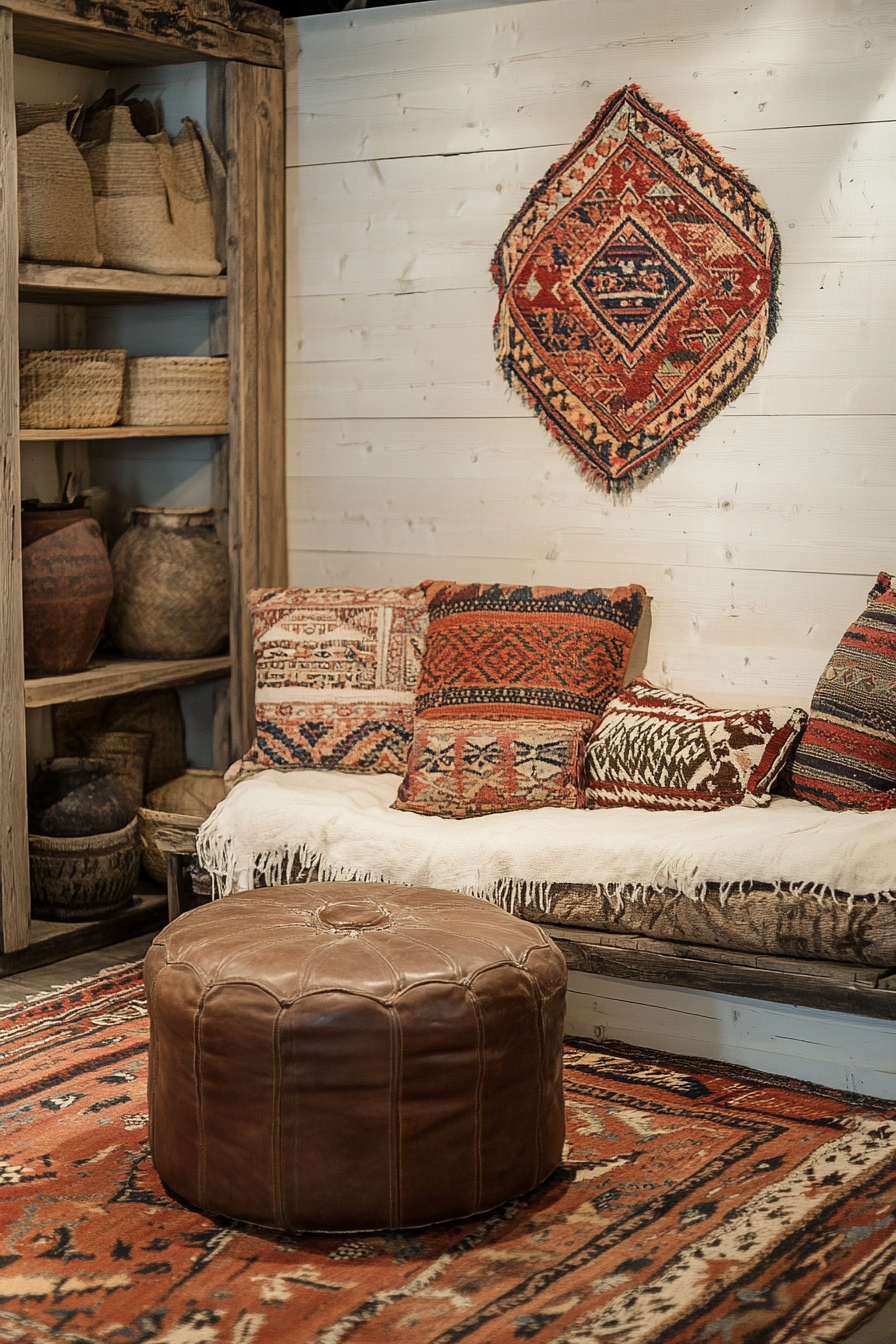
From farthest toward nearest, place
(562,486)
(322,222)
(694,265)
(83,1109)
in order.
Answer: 1. (322,222)
2. (562,486)
3. (694,265)
4. (83,1109)

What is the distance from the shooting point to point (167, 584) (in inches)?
170

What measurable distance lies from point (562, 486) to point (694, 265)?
25.8 inches

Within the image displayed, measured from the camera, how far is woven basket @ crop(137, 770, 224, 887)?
4332 millimetres

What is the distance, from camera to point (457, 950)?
8.44ft

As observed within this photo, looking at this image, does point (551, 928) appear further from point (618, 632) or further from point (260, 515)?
point (260, 515)

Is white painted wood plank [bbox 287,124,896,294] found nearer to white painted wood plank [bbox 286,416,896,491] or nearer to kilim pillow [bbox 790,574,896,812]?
white painted wood plank [bbox 286,416,896,491]

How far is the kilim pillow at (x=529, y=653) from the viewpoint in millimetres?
3746

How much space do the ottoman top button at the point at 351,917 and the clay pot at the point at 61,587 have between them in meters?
1.52

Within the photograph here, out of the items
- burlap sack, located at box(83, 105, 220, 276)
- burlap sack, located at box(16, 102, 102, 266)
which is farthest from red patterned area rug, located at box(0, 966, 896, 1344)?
burlap sack, located at box(83, 105, 220, 276)

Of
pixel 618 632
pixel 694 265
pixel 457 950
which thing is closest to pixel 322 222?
pixel 694 265

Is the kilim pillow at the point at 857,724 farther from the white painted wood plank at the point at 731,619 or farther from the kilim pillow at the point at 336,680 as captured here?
the kilim pillow at the point at 336,680

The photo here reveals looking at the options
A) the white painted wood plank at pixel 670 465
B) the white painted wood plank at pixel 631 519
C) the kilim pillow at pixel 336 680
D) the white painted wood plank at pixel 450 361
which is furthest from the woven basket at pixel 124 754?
the white painted wood plank at pixel 450 361

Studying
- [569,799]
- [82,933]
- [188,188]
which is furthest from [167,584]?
[569,799]

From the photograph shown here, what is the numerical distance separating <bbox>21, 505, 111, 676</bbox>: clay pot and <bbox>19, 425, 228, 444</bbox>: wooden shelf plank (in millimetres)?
209
